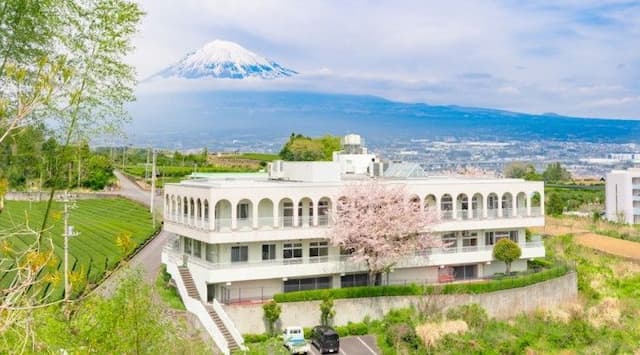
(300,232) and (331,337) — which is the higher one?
(300,232)

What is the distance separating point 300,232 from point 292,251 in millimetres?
1060

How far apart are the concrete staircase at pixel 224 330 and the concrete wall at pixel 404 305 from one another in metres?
0.49

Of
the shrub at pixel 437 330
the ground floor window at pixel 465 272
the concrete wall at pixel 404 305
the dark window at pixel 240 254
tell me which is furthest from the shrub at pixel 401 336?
the ground floor window at pixel 465 272

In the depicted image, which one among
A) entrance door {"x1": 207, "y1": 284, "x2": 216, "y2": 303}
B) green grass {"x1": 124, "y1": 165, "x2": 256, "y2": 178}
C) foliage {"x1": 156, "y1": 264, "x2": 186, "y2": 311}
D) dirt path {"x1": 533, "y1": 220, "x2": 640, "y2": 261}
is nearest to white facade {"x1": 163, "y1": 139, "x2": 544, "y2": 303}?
entrance door {"x1": 207, "y1": 284, "x2": 216, "y2": 303}

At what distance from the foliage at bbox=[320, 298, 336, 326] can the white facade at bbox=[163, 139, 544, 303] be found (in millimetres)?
1939

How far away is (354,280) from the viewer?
28.7m

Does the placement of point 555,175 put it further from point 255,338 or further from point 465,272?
point 255,338

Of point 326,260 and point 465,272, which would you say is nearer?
point 326,260

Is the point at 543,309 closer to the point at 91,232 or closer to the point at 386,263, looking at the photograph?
the point at 386,263

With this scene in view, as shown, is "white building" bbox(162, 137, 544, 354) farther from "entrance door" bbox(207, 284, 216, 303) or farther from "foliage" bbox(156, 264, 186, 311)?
"foliage" bbox(156, 264, 186, 311)

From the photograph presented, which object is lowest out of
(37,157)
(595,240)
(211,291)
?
(211,291)

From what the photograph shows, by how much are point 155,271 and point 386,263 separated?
38.6 feet

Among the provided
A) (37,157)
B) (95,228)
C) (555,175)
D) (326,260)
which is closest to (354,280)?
(326,260)

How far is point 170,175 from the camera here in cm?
6719
